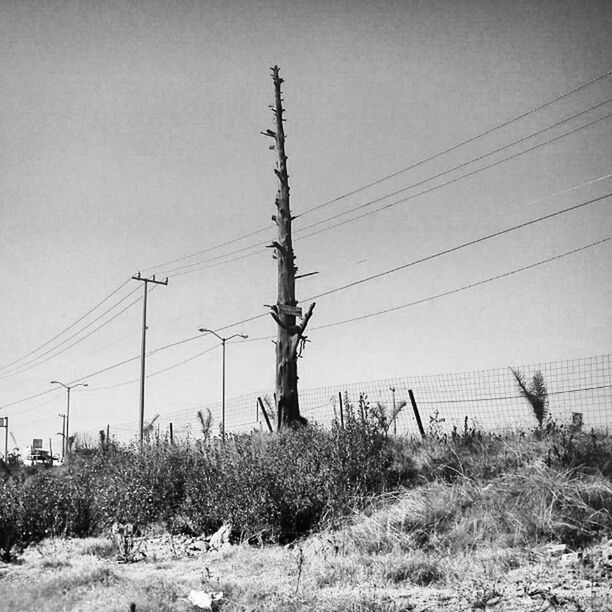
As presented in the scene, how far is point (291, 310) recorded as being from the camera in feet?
49.7

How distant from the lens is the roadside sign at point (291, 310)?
15.2 meters

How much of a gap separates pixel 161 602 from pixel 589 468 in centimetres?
611

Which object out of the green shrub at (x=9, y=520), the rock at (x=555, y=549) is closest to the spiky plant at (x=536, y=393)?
the rock at (x=555, y=549)

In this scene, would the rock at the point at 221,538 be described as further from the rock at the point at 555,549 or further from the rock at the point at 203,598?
the rock at the point at 555,549

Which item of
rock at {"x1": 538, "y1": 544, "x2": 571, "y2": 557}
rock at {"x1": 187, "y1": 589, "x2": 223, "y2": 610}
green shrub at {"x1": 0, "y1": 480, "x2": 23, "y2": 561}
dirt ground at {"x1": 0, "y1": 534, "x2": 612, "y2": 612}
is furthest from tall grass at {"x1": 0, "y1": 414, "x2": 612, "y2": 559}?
rock at {"x1": 187, "y1": 589, "x2": 223, "y2": 610}

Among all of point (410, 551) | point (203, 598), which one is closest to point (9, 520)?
point (203, 598)

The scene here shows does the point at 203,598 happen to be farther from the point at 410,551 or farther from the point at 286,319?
the point at 286,319

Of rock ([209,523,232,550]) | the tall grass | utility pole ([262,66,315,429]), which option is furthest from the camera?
utility pole ([262,66,315,429])

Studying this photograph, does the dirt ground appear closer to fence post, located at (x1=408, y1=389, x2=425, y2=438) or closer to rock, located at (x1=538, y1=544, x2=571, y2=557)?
rock, located at (x1=538, y1=544, x2=571, y2=557)

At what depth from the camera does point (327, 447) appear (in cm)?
1061

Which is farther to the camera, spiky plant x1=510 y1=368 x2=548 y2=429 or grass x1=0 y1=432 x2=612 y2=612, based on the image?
spiky plant x1=510 y1=368 x2=548 y2=429

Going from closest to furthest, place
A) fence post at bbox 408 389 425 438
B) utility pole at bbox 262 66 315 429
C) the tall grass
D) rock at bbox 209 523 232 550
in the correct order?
the tall grass → rock at bbox 209 523 232 550 → fence post at bbox 408 389 425 438 → utility pole at bbox 262 66 315 429

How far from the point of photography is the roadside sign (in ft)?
49.7

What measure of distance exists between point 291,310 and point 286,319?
255 millimetres
